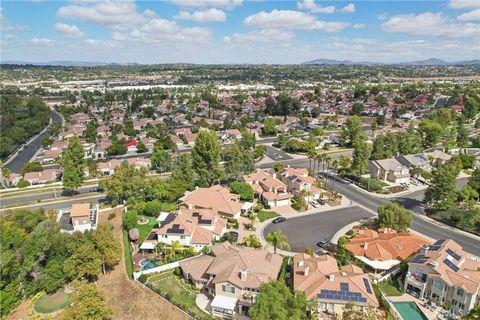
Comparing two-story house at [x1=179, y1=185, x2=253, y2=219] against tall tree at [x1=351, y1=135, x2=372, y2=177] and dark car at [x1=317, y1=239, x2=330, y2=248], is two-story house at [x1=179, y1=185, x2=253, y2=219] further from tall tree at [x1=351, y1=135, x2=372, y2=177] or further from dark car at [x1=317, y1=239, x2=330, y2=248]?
tall tree at [x1=351, y1=135, x2=372, y2=177]

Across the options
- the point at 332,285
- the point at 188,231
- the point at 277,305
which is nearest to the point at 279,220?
the point at 188,231

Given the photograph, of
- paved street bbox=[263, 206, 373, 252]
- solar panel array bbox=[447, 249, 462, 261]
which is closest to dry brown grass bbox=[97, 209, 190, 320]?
paved street bbox=[263, 206, 373, 252]

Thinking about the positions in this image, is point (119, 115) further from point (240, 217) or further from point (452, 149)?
point (452, 149)

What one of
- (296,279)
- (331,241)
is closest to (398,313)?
(296,279)

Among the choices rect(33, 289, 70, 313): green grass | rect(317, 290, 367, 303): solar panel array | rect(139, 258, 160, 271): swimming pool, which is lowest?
rect(33, 289, 70, 313): green grass

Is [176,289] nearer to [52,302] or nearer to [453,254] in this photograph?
[52,302]

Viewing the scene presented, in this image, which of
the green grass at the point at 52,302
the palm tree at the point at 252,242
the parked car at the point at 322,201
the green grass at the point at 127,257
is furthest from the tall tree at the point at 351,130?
the green grass at the point at 52,302
